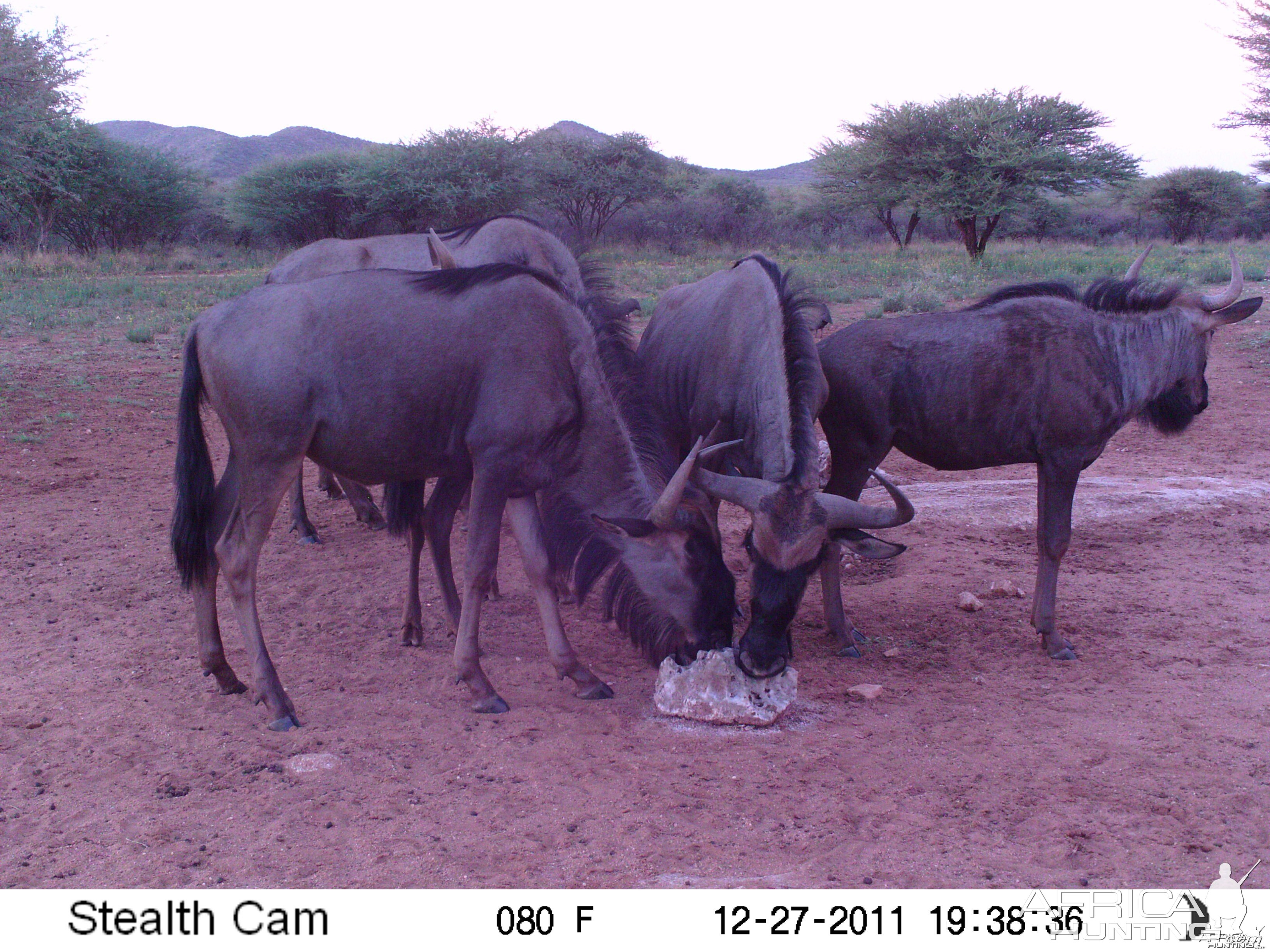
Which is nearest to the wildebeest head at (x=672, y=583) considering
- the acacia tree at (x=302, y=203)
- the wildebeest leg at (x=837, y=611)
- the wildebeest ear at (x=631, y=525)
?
the wildebeest ear at (x=631, y=525)

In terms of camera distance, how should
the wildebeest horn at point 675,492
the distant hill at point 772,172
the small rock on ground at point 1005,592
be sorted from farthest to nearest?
the distant hill at point 772,172
the small rock on ground at point 1005,592
the wildebeest horn at point 675,492

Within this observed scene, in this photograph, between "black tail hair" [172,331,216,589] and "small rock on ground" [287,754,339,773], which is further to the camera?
"black tail hair" [172,331,216,589]

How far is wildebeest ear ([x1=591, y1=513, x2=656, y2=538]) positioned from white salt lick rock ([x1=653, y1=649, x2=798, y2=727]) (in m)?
0.56

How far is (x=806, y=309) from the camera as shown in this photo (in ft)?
16.5

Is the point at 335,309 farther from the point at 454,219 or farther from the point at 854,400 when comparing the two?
the point at 454,219

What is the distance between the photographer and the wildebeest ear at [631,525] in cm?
390

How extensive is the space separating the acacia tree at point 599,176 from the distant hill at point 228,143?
44.5m

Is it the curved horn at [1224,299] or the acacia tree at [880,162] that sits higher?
the acacia tree at [880,162]

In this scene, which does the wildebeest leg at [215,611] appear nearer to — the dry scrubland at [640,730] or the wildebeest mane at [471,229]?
the dry scrubland at [640,730]

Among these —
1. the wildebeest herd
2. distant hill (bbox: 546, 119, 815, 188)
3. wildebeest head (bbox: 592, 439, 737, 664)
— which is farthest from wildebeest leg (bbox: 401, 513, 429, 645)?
distant hill (bbox: 546, 119, 815, 188)

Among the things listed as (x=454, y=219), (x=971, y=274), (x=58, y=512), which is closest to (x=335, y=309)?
(x=58, y=512)

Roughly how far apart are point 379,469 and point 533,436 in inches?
28.1

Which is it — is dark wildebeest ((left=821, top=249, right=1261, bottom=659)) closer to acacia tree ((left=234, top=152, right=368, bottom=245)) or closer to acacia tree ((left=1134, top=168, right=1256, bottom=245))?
acacia tree ((left=234, top=152, right=368, bottom=245))

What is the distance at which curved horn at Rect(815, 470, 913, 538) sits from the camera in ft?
12.7
